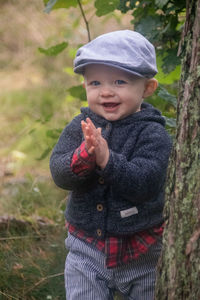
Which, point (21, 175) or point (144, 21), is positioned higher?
point (144, 21)

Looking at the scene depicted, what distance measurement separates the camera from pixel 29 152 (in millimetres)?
4859

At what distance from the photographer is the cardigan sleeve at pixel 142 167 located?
178 centimetres

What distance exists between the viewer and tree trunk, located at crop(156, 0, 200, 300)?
1497 mm

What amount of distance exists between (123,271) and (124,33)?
37.5 inches

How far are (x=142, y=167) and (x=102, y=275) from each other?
1.70 ft

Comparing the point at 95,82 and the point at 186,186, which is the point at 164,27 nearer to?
the point at 95,82

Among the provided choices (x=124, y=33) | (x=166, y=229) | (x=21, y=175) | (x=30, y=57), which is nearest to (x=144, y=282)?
(x=166, y=229)

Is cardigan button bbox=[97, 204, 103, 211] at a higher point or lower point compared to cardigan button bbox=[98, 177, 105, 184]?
lower

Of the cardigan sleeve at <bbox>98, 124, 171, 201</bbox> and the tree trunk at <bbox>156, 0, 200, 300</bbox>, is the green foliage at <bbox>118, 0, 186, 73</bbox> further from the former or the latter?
the tree trunk at <bbox>156, 0, 200, 300</bbox>

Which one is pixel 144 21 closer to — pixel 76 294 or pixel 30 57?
pixel 76 294

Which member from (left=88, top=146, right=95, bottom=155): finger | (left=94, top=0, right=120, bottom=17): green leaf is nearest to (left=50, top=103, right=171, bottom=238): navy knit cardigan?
(left=88, top=146, right=95, bottom=155): finger

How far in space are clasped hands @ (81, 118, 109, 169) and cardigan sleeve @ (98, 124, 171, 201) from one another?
27 mm

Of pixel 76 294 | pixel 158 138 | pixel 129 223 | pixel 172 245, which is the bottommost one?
pixel 76 294

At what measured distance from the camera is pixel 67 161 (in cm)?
185
